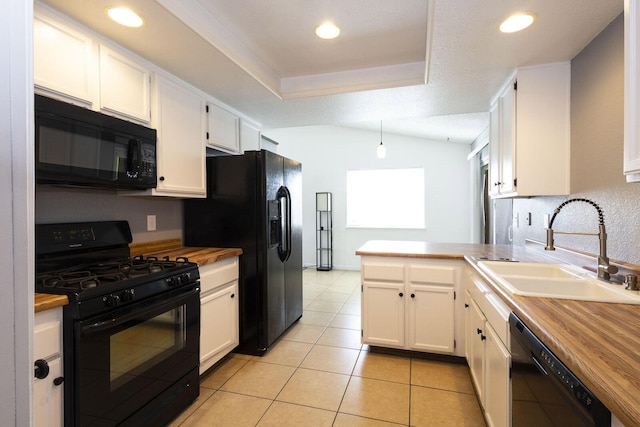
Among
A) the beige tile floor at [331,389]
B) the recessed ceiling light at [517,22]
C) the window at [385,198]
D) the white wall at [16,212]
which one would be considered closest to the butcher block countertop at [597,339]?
the beige tile floor at [331,389]

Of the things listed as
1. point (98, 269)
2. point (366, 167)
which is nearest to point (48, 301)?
point (98, 269)

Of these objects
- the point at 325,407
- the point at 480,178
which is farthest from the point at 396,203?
the point at 325,407

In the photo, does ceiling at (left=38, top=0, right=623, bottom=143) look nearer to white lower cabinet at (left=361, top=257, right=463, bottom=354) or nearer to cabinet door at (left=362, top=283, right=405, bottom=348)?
white lower cabinet at (left=361, top=257, right=463, bottom=354)

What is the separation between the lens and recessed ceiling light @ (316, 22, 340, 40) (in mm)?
2079

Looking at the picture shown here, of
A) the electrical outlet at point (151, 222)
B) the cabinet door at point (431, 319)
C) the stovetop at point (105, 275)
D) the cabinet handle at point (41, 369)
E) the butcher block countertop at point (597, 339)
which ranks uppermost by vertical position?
the electrical outlet at point (151, 222)

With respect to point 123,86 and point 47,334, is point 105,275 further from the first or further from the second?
point 123,86

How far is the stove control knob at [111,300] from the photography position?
141cm

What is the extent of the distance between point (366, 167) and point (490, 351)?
195 inches

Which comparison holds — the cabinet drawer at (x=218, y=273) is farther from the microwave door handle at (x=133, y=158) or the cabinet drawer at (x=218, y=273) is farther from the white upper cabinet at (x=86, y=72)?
the white upper cabinet at (x=86, y=72)

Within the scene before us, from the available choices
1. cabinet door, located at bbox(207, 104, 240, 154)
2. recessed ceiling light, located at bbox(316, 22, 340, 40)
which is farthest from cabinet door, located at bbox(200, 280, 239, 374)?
recessed ceiling light, located at bbox(316, 22, 340, 40)

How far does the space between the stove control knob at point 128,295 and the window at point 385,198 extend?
200 inches

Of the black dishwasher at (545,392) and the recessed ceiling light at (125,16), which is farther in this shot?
the recessed ceiling light at (125,16)

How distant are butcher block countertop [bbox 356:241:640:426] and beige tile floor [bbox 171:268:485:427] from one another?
980 millimetres

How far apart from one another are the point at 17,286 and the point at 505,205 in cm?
397
